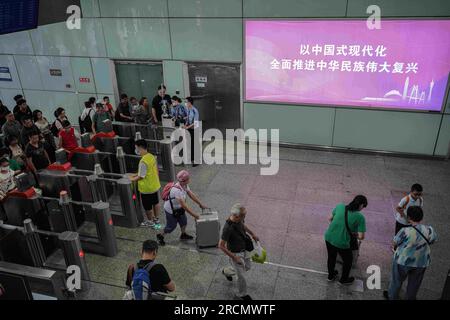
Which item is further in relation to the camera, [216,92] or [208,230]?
[216,92]

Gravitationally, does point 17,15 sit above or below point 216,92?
above

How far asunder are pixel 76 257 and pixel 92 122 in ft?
17.1

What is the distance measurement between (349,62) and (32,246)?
7517 millimetres

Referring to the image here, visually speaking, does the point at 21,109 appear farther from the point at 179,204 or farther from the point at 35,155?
the point at 179,204

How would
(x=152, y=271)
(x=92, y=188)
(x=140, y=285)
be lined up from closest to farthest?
(x=140, y=285) → (x=152, y=271) → (x=92, y=188)

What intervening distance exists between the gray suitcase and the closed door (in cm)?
585

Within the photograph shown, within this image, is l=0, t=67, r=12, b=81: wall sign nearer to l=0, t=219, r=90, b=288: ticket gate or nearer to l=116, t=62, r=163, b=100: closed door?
l=116, t=62, r=163, b=100: closed door

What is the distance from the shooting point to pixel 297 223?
21.4 feet

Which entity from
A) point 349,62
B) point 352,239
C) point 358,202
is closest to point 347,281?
point 352,239

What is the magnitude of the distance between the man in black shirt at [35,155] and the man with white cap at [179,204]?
2.69 m

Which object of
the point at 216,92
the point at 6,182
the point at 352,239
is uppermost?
the point at 216,92

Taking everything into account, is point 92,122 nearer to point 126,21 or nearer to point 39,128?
point 39,128

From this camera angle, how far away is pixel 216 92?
389 inches

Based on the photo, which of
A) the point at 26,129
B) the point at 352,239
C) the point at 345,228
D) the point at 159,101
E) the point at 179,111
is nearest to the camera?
the point at 345,228
